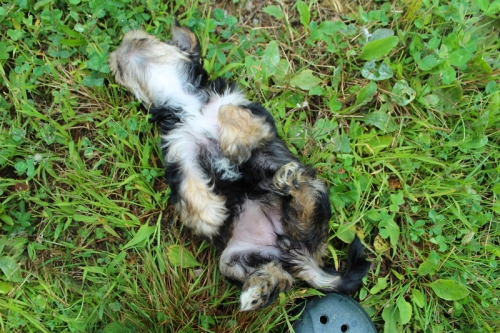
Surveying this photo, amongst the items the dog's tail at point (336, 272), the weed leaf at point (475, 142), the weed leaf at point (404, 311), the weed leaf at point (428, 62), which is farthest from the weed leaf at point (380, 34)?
the weed leaf at point (404, 311)

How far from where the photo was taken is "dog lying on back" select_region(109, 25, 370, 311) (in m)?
2.34

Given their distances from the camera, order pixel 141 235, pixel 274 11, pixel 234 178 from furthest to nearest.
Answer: pixel 274 11 → pixel 141 235 → pixel 234 178

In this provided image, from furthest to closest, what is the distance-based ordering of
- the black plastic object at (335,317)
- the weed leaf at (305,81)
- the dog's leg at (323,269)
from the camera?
the weed leaf at (305,81) → the black plastic object at (335,317) → the dog's leg at (323,269)

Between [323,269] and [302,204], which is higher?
[302,204]

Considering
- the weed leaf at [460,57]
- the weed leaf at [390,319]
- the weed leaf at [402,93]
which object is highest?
the weed leaf at [460,57]

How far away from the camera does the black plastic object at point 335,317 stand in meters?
2.59

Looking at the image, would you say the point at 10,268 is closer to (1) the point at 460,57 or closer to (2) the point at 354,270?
(2) the point at 354,270

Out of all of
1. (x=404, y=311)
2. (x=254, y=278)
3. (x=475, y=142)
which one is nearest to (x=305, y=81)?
(x=475, y=142)

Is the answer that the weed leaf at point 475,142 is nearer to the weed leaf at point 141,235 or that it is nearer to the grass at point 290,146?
the grass at point 290,146

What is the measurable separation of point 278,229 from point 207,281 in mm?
704

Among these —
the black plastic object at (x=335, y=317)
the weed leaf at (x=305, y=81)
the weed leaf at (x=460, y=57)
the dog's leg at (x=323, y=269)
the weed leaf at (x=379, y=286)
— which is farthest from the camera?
the weed leaf at (x=305, y=81)

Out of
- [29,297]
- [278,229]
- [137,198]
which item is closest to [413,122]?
[278,229]

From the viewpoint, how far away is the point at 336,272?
258cm

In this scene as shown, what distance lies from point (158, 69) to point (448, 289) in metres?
2.57
